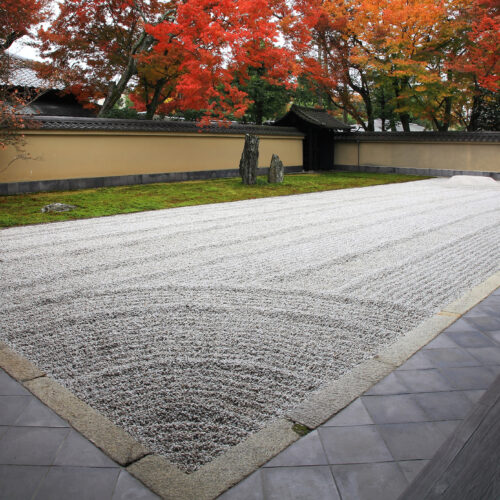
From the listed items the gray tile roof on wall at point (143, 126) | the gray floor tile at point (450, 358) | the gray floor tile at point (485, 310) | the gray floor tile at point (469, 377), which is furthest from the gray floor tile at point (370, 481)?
the gray tile roof on wall at point (143, 126)

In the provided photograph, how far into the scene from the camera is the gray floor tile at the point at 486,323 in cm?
324

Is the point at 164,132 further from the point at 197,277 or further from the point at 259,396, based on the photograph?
the point at 259,396

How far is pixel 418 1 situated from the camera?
50.8ft

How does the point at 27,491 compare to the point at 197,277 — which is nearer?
the point at 27,491

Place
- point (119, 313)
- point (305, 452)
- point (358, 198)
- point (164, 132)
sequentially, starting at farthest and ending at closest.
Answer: point (164, 132)
point (358, 198)
point (119, 313)
point (305, 452)

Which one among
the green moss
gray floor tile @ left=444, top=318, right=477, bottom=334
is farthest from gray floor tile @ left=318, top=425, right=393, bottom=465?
the green moss

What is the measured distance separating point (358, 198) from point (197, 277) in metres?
7.55

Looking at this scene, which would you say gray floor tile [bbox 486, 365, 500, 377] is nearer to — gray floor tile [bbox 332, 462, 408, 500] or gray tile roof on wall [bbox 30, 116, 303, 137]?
gray floor tile [bbox 332, 462, 408, 500]

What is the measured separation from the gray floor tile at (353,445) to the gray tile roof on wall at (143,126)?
1166 centimetres

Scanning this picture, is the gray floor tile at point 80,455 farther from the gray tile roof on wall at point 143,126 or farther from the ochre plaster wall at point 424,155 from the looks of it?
the ochre plaster wall at point 424,155

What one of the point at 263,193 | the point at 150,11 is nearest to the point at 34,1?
the point at 150,11

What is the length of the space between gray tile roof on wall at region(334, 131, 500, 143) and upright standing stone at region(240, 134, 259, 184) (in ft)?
27.1

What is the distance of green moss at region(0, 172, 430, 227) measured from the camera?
866cm

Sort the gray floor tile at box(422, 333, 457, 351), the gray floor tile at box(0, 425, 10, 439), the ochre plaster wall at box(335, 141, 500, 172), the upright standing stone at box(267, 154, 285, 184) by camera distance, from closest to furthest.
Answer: the gray floor tile at box(0, 425, 10, 439)
the gray floor tile at box(422, 333, 457, 351)
the upright standing stone at box(267, 154, 285, 184)
the ochre plaster wall at box(335, 141, 500, 172)
